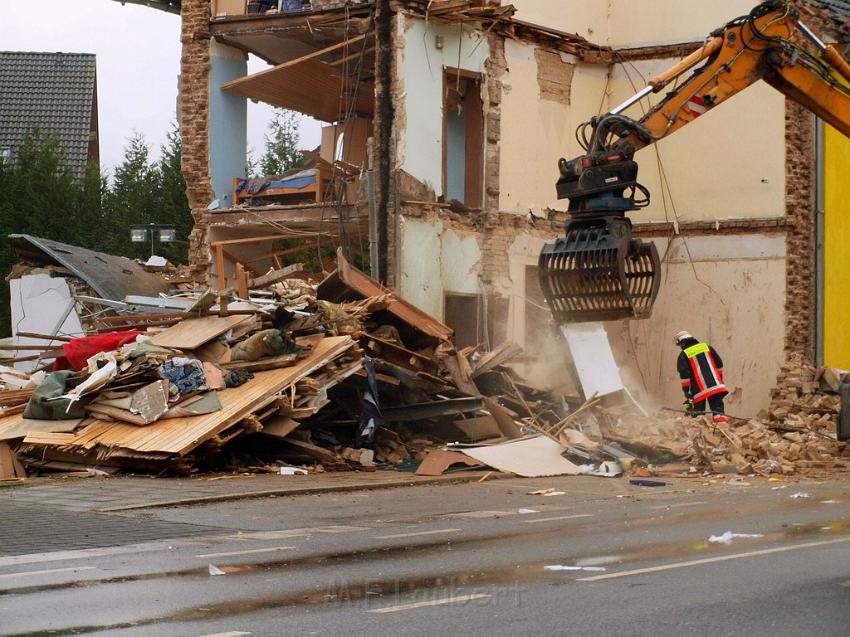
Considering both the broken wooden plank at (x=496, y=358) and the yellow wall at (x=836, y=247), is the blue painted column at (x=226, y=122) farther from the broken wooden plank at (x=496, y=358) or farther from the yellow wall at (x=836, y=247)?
the yellow wall at (x=836, y=247)

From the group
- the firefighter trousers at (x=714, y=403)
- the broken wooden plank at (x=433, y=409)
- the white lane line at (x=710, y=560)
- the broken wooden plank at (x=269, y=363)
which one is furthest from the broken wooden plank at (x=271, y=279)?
the white lane line at (x=710, y=560)

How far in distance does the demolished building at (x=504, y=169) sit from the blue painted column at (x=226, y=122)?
37mm

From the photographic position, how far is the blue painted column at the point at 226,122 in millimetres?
24766

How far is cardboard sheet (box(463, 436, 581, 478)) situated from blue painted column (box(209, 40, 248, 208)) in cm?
1028

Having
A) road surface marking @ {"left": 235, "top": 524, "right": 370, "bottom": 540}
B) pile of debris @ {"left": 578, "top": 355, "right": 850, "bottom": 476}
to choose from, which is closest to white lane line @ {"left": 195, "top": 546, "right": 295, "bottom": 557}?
road surface marking @ {"left": 235, "top": 524, "right": 370, "bottom": 540}

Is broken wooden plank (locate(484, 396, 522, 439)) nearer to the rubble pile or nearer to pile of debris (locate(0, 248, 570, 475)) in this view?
pile of debris (locate(0, 248, 570, 475))

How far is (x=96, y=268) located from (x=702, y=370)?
1303cm

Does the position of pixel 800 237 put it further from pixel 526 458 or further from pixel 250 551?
pixel 250 551

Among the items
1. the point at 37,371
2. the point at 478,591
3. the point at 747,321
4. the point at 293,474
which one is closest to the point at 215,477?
the point at 293,474

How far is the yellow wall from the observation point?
1008 inches

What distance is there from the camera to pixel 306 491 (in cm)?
1391

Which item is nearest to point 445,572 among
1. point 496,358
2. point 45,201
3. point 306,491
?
point 306,491

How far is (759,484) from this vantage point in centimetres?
1520

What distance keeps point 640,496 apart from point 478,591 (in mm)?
6732
